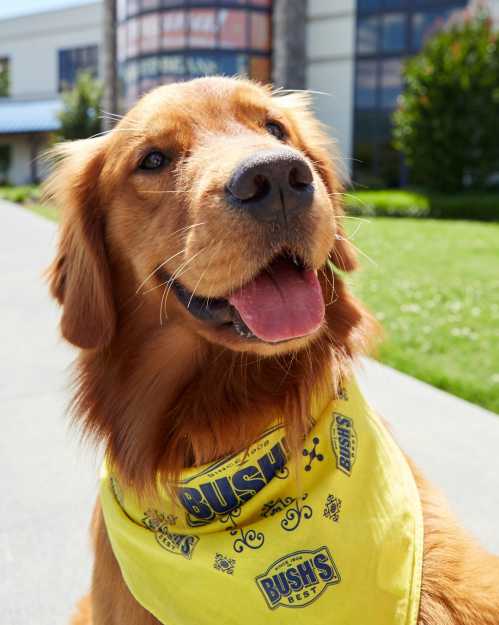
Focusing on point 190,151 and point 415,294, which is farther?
point 415,294

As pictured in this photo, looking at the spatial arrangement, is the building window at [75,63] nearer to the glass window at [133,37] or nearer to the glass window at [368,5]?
the glass window at [133,37]

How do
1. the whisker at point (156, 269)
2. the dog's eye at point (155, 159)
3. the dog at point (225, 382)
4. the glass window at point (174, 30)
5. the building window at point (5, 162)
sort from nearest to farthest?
the dog at point (225, 382)
the whisker at point (156, 269)
the dog's eye at point (155, 159)
the glass window at point (174, 30)
the building window at point (5, 162)

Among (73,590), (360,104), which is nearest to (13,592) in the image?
(73,590)

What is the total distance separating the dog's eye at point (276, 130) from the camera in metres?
2.24

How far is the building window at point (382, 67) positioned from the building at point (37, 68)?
18.5 meters

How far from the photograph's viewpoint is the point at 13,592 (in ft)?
8.51

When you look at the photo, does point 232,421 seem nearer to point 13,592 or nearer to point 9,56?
point 13,592

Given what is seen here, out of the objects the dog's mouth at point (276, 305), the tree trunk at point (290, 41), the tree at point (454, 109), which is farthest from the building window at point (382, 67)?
the dog's mouth at point (276, 305)

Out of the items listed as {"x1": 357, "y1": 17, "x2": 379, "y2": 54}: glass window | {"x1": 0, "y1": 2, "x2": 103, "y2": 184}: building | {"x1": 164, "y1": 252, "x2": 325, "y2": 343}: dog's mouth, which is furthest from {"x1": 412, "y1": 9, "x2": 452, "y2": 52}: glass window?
{"x1": 164, "y1": 252, "x2": 325, "y2": 343}: dog's mouth

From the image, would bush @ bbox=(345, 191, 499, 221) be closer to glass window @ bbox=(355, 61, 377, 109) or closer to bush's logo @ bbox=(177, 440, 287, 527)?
glass window @ bbox=(355, 61, 377, 109)

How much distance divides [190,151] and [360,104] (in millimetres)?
26664

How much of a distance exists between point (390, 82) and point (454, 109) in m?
8.02

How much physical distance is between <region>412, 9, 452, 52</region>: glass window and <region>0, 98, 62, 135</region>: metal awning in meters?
18.9

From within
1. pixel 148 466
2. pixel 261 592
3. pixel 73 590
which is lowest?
pixel 73 590
